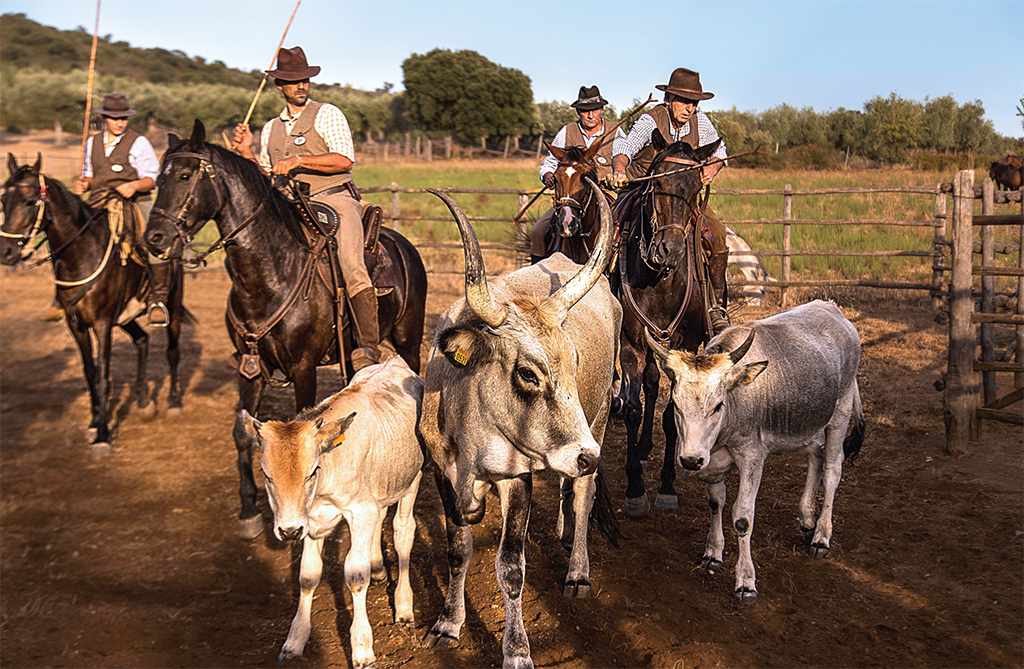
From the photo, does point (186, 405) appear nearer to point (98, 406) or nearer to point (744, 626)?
point (98, 406)

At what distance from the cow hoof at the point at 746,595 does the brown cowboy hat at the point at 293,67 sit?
16.8 ft

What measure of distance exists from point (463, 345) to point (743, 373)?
187 centimetres

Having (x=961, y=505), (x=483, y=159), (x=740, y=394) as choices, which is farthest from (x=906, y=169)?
(x=483, y=159)

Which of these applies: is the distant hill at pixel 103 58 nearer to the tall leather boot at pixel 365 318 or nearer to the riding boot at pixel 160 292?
the riding boot at pixel 160 292

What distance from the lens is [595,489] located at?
16.2 feet

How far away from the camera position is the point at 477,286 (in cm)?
330

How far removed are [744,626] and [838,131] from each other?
14.5 meters

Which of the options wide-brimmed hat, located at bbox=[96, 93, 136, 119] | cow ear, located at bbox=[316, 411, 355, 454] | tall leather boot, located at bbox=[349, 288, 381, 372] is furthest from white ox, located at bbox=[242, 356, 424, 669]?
wide-brimmed hat, located at bbox=[96, 93, 136, 119]

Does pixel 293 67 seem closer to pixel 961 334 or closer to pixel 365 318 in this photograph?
pixel 365 318

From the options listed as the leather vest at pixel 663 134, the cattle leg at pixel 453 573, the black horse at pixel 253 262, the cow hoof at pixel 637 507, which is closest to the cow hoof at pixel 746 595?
the cow hoof at pixel 637 507

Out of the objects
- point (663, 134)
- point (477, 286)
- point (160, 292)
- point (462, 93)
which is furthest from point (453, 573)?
point (462, 93)

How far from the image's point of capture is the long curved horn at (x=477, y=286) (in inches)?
129

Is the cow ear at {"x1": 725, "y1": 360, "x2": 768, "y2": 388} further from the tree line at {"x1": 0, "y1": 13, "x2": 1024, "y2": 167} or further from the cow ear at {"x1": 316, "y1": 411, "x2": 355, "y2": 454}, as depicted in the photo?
the tree line at {"x1": 0, "y1": 13, "x2": 1024, "y2": 167}

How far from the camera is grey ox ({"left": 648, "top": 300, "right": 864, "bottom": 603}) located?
434 centimetres
